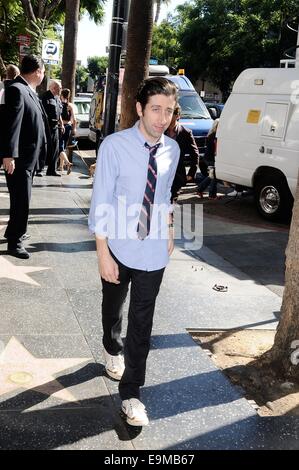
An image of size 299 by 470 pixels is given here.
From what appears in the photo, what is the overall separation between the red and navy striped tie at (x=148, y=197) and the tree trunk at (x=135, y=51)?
20.3 ft

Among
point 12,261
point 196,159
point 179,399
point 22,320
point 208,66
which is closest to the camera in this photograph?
point 179,399

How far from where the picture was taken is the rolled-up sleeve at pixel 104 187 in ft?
10.2

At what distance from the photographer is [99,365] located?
3.97 m

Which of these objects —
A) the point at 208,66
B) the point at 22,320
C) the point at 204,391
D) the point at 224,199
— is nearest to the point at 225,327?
the point at 204,391

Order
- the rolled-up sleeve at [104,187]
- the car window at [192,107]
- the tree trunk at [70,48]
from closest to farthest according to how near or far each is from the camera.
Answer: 1. the rolled-up sleeve at [104,187]
2. the car window at [192,107]
3. the tree trunk at [70,48]

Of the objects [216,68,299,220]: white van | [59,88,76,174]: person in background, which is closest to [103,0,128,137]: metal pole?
[216,68,299,220]: white van

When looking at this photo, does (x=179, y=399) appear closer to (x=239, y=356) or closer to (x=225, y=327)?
(x=239, y=356)

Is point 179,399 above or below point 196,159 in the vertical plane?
below

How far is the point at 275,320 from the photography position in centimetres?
519

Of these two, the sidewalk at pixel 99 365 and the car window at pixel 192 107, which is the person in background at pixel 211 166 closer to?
the car window at pixel 192 107

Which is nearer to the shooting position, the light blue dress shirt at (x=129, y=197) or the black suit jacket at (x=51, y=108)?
the light blue dress shirt at (x=129, y=197)

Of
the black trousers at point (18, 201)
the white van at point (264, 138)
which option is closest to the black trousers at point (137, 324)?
the black trousers at point (18, 201)
